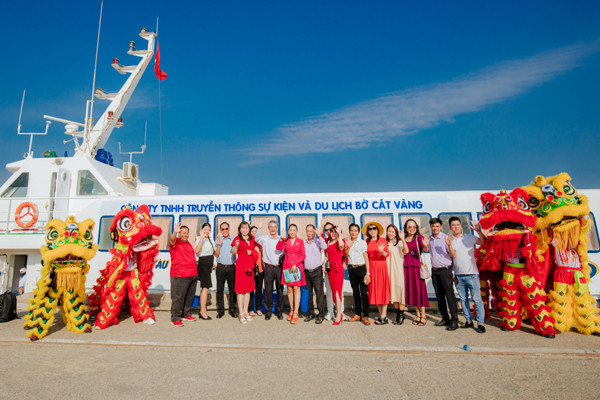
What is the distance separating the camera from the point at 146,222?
6062 millimetres

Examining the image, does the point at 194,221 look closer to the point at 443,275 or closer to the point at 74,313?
the point at 74,313

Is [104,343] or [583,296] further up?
[583,296]

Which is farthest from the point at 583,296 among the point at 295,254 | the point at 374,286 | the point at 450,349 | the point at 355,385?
the point at 295,254

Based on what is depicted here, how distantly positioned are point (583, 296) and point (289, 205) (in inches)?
225

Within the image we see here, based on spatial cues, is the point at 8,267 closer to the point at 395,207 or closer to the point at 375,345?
the point at 375,345

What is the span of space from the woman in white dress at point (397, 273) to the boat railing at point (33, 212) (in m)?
7.54

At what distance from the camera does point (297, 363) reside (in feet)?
13.4

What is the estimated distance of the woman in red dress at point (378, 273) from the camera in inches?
231

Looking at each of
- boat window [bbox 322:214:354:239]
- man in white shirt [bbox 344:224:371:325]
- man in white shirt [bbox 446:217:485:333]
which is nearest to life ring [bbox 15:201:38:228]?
boat window [bbox 322:214:354:239]

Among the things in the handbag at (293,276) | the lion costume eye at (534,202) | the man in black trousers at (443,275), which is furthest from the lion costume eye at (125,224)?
the lion costume eye at (534,202)

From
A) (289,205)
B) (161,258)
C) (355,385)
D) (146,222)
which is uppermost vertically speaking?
(289,205)

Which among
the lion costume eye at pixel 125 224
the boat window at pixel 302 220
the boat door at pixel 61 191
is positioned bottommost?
the lion costume eye at pixel 125 224

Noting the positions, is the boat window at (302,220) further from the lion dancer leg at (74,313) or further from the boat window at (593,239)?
the boat window at (593,239)

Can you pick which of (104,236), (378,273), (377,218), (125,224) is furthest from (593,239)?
(104,236)
